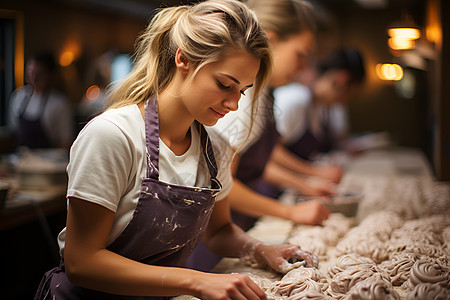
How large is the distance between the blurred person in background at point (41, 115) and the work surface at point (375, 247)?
120 inches

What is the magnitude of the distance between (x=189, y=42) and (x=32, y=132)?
4.01 metres

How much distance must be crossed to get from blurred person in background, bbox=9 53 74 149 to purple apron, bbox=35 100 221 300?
366 centimetres

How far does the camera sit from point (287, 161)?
3.29m

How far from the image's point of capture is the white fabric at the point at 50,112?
457 centimetres

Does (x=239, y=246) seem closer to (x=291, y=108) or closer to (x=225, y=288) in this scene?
(x=225, y=288)

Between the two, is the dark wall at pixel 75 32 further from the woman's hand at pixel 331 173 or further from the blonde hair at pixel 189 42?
the blonde hair at pixel 189 42

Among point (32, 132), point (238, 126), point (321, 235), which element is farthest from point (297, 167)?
point (32, 132)

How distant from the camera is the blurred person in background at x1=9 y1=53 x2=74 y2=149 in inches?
178

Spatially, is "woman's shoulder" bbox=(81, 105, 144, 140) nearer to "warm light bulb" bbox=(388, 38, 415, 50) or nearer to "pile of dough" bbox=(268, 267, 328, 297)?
"pile of dough" bbox=(268, 267, 328, 297)

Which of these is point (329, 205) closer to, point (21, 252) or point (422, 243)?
point (422, 243)

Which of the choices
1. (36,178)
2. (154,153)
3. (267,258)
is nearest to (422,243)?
(267,258)

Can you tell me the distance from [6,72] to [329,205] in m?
3.55

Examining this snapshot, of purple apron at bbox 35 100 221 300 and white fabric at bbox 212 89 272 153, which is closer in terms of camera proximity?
purple apron at bbox 35 100 221 300

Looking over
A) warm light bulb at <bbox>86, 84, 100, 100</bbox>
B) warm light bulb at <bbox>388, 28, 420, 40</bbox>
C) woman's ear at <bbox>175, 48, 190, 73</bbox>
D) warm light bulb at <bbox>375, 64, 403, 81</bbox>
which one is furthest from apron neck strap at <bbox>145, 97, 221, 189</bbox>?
warm light bulb at <bbox>86, 84, 100, 100</bbox>
